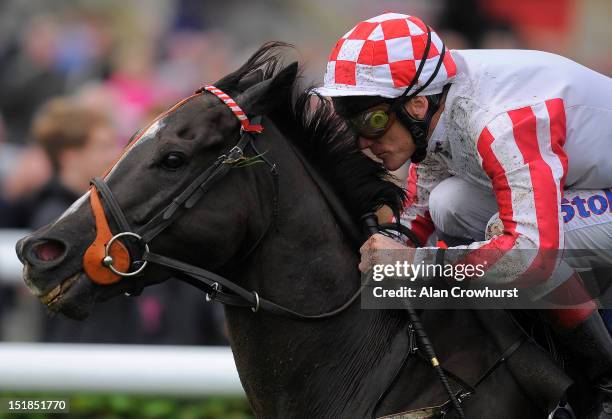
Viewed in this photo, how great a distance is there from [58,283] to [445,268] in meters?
1.18

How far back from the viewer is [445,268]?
11.2 ft

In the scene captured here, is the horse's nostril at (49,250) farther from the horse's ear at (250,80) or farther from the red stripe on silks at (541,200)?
the red stripe on silks at (541,200)

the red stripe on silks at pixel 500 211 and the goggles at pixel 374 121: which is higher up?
the goggles at pixel 374 121

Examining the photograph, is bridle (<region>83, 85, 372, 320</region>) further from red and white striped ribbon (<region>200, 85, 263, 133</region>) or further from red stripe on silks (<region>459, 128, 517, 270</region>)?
red stripe on silks (<region>459, 128, 517, 270</region>)

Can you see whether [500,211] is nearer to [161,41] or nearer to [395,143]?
[395,143]

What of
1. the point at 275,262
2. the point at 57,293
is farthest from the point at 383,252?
the point at 57,293

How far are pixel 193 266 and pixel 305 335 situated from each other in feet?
1.40

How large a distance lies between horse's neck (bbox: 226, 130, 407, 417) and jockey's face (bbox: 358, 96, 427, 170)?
283mm

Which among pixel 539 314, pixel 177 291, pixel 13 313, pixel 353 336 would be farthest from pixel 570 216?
pixel 13 313

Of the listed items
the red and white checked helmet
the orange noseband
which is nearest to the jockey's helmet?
the red and white checked helmet

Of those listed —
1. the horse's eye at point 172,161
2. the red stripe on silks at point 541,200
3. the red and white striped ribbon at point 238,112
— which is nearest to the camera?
the red stripe on silks at point 541,200

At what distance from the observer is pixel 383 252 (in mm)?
3484

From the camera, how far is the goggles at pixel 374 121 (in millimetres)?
3539

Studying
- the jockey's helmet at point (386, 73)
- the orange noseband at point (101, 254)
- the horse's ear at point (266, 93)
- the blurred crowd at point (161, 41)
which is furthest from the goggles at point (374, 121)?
the blurred crowd at point (161, 41)
